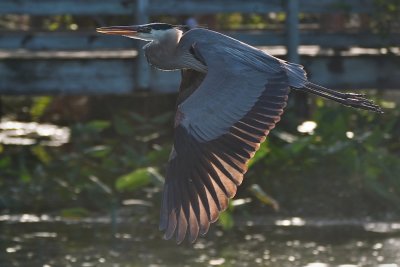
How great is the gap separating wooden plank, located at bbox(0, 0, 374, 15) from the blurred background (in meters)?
0.01

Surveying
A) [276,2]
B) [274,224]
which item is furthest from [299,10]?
[274,224]

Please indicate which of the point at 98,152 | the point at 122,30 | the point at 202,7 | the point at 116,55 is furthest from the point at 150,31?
the point at 116,55

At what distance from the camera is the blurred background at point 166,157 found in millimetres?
8680

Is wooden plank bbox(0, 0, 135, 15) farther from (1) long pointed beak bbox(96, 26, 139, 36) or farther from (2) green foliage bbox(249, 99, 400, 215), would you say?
(1) long pointed beak bbox(96, 26, 139, 36)

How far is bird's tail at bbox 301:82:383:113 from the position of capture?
6609mm

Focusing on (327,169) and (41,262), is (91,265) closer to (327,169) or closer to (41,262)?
(41,262)

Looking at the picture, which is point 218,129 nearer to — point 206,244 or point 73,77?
point 206,244

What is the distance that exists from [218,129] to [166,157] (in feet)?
12.2

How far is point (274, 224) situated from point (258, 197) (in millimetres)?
219

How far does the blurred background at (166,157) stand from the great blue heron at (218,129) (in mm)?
2167

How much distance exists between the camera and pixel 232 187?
6074mm

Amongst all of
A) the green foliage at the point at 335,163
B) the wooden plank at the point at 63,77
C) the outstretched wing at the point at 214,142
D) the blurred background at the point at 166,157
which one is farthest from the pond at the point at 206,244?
the outstretched wing at the point at 214,142

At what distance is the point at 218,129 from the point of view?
6.12 meters

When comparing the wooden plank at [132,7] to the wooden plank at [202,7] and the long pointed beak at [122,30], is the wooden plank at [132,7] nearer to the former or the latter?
the wooden plank at [202,7]
